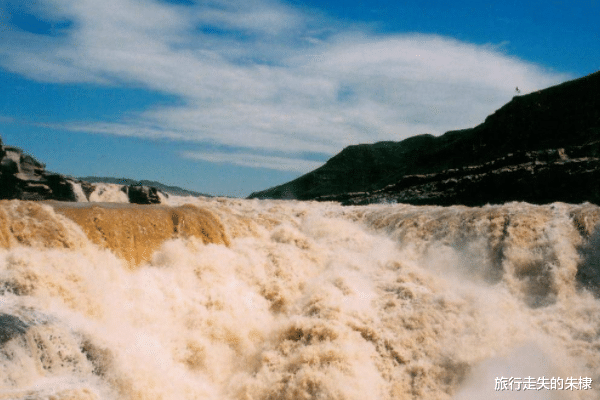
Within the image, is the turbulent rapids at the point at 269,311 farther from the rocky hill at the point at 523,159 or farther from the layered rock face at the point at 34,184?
the rocky hill at the point at 523,159

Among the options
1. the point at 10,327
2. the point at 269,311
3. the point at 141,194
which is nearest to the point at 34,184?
the point at 141,194

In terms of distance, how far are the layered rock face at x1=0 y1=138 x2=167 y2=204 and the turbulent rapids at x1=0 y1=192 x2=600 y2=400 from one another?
10216mm

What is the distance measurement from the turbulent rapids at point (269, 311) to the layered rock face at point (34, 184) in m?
10.2

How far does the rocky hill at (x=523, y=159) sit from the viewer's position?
23.9 meters

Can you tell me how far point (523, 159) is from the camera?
90.9ft

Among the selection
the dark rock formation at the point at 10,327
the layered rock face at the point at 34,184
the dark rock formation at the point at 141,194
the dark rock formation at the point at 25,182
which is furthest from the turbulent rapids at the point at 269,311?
the dark rock formation at the point at 25,182

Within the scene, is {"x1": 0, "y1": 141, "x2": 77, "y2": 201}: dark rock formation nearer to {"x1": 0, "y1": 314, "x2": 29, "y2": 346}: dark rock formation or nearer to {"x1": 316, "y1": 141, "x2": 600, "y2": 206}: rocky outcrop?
{"x1": 0, "y1": 314, "x2": 29, "y2": 346}: dark rock formation

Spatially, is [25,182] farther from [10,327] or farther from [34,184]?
[10,327]

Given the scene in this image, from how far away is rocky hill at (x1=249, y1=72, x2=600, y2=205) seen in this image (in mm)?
23891

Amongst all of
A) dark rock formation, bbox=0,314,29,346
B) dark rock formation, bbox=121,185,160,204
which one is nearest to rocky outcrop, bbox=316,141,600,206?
dark rock formation, bbox=121,185,160,204

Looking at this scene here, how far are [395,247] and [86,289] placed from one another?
823cm

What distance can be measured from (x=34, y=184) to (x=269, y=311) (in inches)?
576

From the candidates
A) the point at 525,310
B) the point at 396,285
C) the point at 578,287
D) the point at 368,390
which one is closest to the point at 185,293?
the point at 368,390

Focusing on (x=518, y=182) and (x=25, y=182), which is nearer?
(x=25, y=182)
